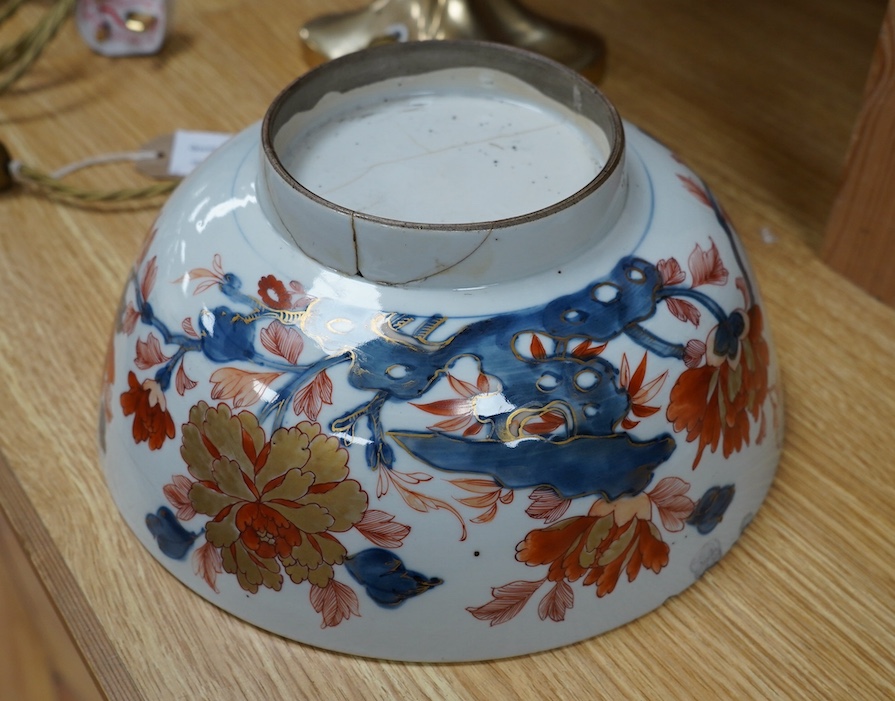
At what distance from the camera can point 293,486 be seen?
51 centimetres

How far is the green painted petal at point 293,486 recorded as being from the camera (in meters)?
0.51

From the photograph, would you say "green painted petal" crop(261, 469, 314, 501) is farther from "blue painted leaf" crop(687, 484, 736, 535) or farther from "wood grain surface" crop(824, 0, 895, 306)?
"wood grain surface" crop(824, 0, 895, 306)

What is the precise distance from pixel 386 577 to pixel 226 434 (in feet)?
0.35

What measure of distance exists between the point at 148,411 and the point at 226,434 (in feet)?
0.22

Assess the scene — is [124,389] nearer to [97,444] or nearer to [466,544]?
[97,444]

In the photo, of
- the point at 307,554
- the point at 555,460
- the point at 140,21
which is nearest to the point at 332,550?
the point at 307,554

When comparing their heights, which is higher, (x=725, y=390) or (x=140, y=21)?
(x=725, y=390)

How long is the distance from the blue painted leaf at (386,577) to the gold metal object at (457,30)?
656mm

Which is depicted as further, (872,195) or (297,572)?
(872,195)

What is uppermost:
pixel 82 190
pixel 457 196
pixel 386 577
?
pixel 457 196

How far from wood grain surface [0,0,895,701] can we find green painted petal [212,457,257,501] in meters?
0.10

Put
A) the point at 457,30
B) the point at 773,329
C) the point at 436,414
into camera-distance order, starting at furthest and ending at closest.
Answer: the point at 457,30
the point at 773,329
the point at 436,414

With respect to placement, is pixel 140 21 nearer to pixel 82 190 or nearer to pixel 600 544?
pixel 82 190

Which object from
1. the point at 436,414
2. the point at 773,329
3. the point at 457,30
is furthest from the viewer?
the point at 457,30
